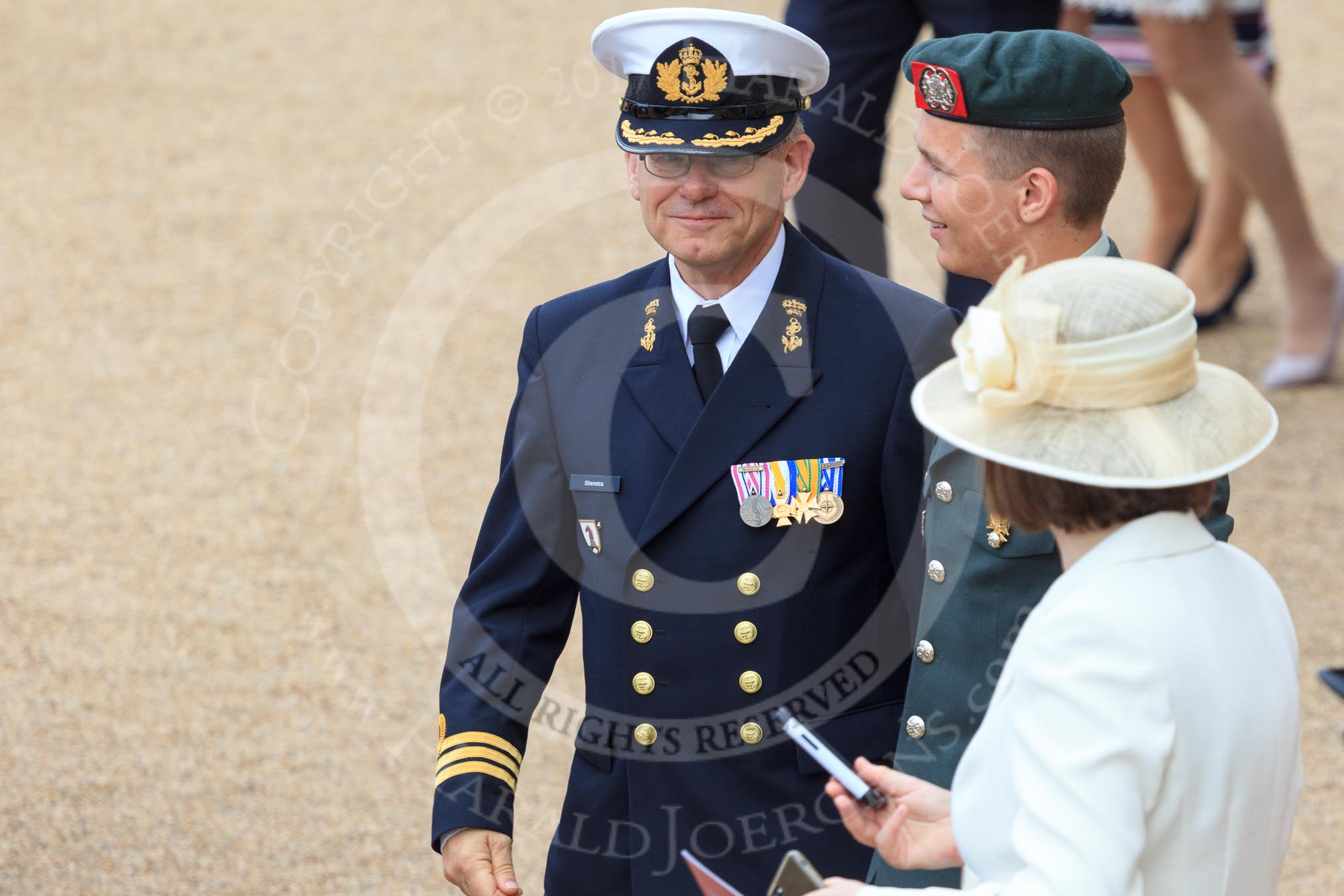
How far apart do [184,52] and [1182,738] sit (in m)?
7.71

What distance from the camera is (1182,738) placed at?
4.68ft

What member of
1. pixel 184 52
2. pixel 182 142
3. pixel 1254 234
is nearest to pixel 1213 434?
pixel 1254 234

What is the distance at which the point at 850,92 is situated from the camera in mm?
3977

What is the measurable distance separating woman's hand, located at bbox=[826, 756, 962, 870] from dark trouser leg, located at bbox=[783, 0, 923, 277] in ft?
7.98

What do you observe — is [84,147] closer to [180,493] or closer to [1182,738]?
[180,493]

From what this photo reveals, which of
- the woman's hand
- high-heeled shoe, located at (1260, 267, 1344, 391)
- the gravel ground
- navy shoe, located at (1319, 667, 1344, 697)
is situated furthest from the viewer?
high-heeled shoe, located at (1260, 267, 1344, 391)

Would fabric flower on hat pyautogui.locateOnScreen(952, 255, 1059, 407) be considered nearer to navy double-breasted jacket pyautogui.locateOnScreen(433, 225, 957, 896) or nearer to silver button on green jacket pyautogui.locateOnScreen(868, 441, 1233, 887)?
silver button on green jacket pyautogui.locateOnScreen(868, 441, 1233, 887)

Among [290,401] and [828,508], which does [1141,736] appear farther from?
[290,401]

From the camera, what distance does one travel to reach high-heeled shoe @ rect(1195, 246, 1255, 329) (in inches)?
227

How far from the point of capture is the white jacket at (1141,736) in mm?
1399

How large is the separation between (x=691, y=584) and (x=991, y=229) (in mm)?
624

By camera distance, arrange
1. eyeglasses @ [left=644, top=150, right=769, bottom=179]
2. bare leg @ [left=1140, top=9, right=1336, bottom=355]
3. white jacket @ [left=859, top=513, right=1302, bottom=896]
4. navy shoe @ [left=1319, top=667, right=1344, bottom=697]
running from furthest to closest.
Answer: bare leg @ [left=1140, top=9, right=1336, bottom=355] < navy shoe @ [left=1319, top=667, right=1344, bottom=697] < eyeglasses @ [left=644, top=150, right=769, bottom=179] < white jacket @ [left=859, top=513, right=1302, bottom=896]

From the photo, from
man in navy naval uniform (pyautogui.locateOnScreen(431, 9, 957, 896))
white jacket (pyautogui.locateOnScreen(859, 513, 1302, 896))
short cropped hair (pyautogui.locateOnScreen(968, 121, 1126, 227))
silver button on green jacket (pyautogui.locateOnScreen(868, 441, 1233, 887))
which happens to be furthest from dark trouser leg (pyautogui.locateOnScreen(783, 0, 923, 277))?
white jacket (pyautogui.locateOnScreen(859, 513, 1302, 896))

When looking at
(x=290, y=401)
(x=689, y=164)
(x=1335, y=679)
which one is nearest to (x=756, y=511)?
(x=689, y=164)
